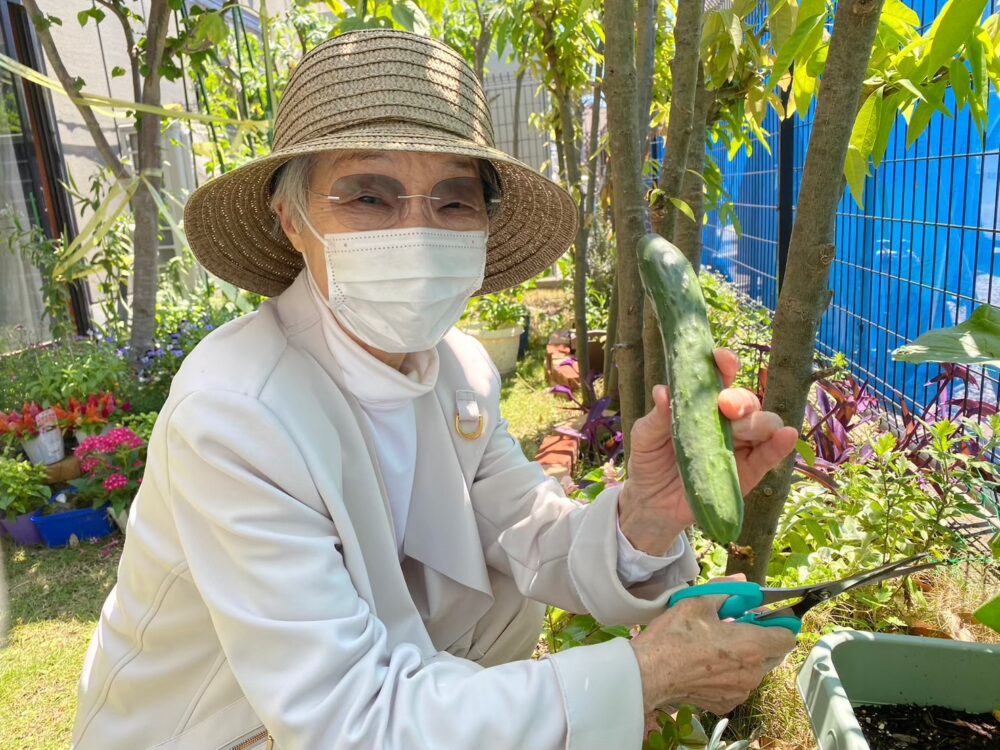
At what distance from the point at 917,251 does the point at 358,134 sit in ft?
11.0

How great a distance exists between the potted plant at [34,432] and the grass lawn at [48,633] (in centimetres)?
51

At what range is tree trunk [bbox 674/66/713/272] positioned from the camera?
202cm

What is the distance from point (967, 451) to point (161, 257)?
8124 mm

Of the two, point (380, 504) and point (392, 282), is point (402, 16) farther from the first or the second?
point (380, 504)

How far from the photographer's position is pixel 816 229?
4.41ft

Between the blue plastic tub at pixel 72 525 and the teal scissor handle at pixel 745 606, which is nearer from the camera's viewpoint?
the teal scissor handle at pixel 745 606

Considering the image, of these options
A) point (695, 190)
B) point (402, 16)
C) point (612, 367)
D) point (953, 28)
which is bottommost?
point (612, 367)

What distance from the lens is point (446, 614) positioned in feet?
5.96

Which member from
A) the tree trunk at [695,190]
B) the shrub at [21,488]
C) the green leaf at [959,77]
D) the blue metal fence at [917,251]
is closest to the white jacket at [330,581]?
the tree trunk at [695,190]

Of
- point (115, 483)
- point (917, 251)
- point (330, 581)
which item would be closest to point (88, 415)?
point (115, 483)

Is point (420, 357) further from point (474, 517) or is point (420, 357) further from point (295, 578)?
point (295, 578)

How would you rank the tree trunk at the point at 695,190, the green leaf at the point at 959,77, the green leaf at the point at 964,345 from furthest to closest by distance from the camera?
the tree trunk at the point at 695,190
the green leaf at the point at 959,77
the green leaf at the point at 964,345

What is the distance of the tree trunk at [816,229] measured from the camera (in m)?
1.25

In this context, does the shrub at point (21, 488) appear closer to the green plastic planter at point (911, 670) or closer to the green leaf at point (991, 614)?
the green plastic planter at point (911, 670)
